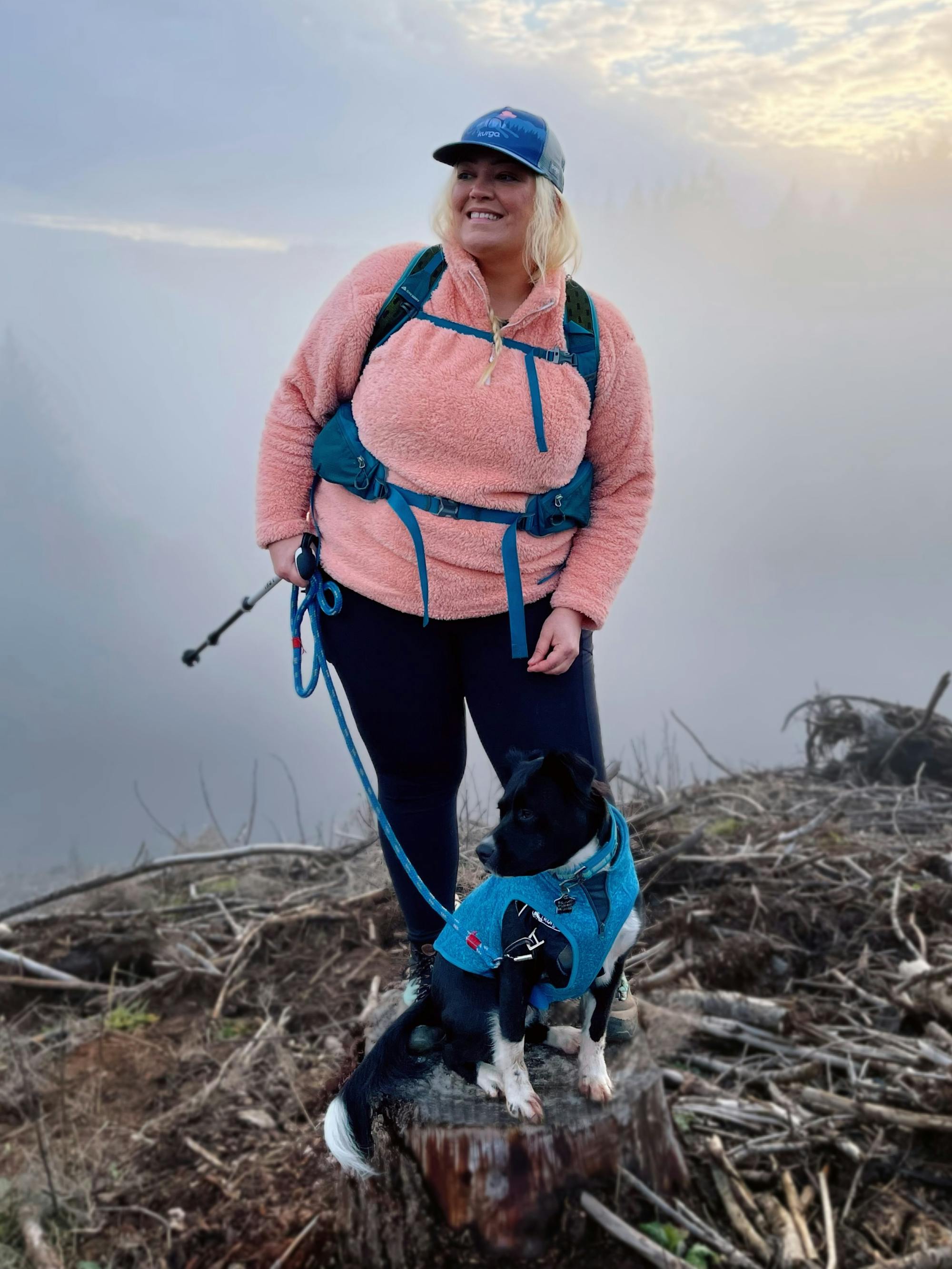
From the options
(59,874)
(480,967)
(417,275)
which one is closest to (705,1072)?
(480,967)

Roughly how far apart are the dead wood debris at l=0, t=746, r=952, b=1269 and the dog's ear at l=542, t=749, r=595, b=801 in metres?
1.17

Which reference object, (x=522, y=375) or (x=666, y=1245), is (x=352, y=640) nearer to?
(x=522, y=375)

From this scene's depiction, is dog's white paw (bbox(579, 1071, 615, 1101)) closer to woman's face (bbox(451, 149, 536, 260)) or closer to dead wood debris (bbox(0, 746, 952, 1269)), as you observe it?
dead wood debris (bbox(0, 746, 952, 1269))

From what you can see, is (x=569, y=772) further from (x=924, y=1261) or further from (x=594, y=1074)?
(x=924, y=1261)

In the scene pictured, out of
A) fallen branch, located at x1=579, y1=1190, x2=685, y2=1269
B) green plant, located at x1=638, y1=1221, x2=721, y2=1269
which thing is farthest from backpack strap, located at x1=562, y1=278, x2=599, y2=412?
green plant, located at x1=638, y1=1221, x2=721, y2=1269

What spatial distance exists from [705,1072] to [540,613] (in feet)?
6.56

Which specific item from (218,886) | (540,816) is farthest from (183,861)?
(540,816)

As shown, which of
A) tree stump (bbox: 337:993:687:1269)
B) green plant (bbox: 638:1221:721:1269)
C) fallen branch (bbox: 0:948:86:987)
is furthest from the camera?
fallen branch (bbox: 0:948:86:987)

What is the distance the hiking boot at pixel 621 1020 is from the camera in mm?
2684

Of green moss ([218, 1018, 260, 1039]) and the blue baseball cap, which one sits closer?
the blue baseball cap

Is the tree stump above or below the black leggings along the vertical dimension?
below

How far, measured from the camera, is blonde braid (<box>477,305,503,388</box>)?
7.44 feet

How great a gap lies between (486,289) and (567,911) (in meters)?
1.49

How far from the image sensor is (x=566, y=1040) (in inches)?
102
